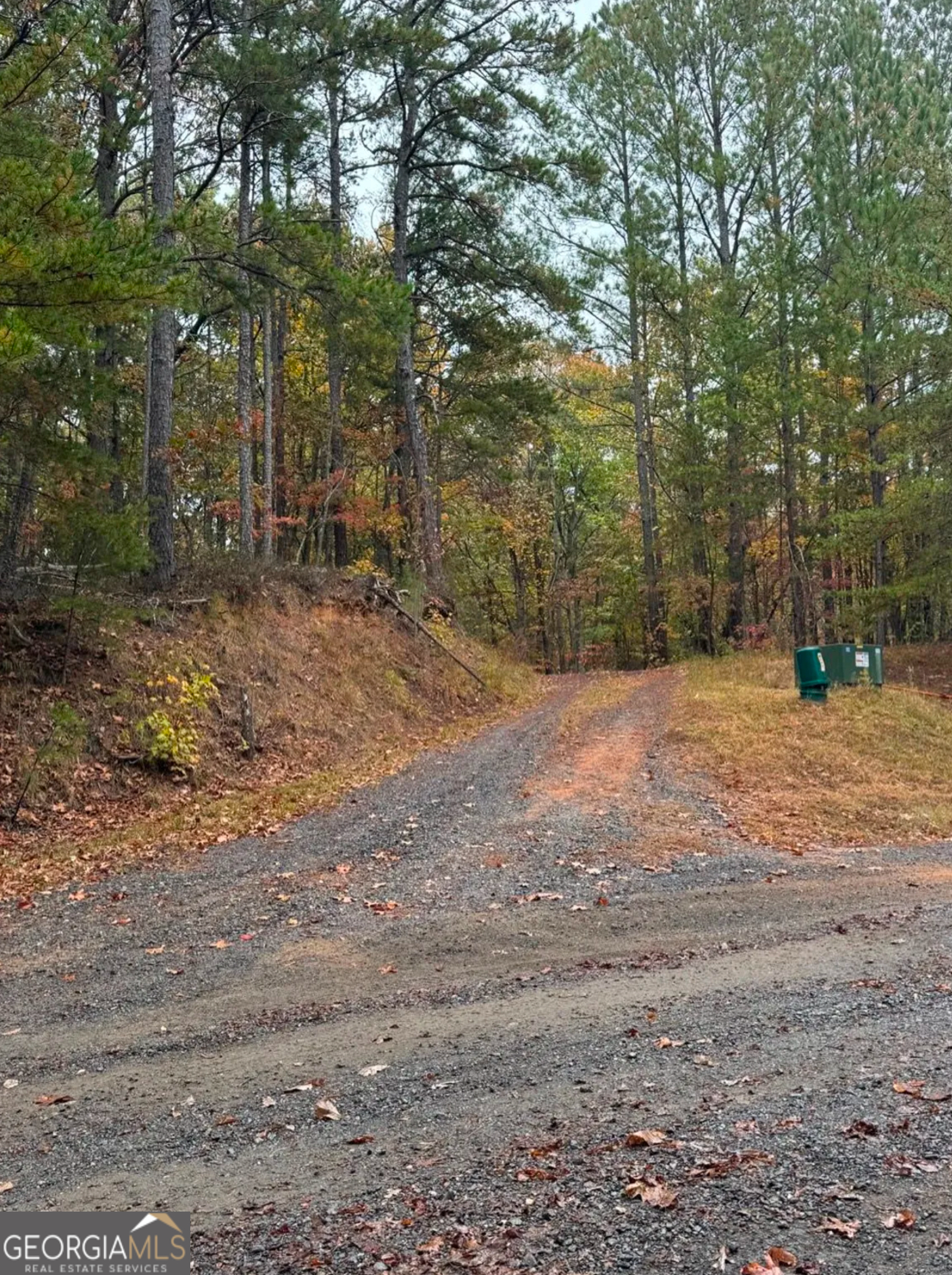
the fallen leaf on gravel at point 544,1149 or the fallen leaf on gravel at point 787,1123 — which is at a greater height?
the fallen leaf on gravel at point 787,1123

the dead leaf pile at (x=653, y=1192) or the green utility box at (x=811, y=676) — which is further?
the green utility box at (x=811, y=676)

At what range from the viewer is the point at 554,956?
5.41 meters

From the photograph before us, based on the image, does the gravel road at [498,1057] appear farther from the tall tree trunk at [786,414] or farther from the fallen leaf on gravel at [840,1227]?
the tall tree trunk at [786,414]

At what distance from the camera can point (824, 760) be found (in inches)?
432

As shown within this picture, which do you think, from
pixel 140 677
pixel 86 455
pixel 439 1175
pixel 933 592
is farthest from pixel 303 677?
pixel 933 592

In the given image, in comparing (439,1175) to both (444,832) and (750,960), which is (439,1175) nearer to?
(750,960)

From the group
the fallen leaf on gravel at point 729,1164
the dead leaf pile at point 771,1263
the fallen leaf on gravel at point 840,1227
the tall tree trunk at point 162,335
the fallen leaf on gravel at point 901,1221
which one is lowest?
the fallen leaf on gravel at point 729,1164

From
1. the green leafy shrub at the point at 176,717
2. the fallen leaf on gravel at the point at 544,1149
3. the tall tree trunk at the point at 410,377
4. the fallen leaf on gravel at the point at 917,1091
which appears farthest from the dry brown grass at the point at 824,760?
the tall tree trunk at the point at 410,377

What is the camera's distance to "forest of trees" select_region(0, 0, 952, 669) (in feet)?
36.7

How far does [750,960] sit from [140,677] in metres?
8.01

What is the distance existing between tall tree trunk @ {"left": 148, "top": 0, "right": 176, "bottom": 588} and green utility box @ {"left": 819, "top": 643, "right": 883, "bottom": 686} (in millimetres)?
10867

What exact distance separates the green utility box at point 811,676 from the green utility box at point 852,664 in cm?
104

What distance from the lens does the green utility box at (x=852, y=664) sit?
14.6 m

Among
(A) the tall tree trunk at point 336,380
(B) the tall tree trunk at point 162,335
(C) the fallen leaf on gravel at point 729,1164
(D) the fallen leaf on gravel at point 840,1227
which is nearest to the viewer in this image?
(D) the fallen leaf on gravel at point 840,1227
